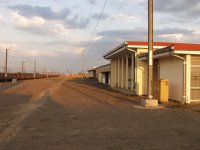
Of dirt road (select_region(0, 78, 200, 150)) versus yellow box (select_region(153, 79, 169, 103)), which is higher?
yellow box (select_region(153, 79, 169, 103))

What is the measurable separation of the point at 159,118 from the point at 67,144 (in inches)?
231

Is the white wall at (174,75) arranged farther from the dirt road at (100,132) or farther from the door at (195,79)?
the dirt road at (100,132)

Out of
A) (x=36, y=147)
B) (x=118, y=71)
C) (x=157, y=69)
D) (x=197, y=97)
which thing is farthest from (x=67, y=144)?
(x=118, y=71)

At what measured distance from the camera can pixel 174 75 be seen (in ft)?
73.6

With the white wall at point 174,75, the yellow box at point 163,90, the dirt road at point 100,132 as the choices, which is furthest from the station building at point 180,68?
the dirt road at point 100,132

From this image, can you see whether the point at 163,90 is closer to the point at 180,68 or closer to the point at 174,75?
the point at 174,75

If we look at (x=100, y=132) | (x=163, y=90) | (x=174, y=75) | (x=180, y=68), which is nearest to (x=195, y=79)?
(x=180, y=68)

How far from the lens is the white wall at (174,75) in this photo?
848 inches

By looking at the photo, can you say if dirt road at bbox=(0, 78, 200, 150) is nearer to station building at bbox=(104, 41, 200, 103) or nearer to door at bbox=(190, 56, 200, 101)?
station building at bbox=(104, 41, 200, 103)

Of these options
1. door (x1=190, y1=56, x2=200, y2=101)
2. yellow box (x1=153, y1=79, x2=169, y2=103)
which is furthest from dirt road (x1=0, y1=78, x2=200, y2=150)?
yellow box (x1=153, y1=79, x2=169, y2=103)

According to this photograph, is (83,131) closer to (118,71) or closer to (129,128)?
(129,128)

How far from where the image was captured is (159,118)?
13.8 m

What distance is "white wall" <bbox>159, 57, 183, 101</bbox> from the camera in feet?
70.6

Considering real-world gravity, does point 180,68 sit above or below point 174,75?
above
